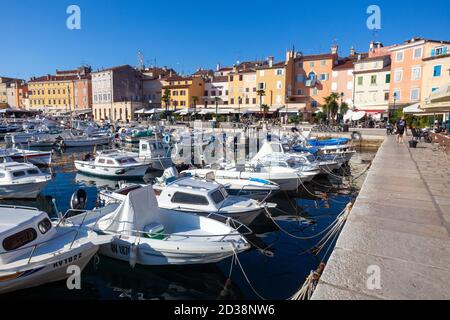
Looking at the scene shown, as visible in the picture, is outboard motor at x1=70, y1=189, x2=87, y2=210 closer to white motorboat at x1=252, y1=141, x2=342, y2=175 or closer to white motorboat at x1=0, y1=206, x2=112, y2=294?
white motorboat at x1=0, y1=206, x2=112, y2=294

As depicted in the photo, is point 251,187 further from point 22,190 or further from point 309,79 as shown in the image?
point 309,79

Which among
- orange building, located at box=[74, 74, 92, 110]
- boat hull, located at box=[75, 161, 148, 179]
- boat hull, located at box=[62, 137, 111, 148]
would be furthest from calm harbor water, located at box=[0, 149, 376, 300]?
orange building, located at box=[74, 74, 92, 110]

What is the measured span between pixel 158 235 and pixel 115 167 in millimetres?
15973

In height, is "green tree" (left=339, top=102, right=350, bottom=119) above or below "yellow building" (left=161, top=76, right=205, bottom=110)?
below

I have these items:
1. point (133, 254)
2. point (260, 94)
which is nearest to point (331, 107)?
point (260, 94)

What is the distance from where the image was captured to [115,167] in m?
24.4

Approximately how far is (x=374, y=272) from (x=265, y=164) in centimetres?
1482

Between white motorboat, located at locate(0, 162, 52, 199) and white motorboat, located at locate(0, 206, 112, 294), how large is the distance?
400 inches

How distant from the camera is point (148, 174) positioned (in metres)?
27.4

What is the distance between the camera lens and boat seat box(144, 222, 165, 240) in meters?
9.63

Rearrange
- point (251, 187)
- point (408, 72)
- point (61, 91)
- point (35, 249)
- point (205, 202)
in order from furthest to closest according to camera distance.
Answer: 1. point (61, 91)
2. point (408, 72)
3. point (251, 187)
4. point (205, 202)
5. point (35, 249)

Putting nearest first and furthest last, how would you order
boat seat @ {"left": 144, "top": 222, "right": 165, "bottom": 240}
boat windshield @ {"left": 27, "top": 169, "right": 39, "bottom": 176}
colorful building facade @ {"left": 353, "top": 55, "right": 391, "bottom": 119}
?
boat seat @ {"left": 144, "top": 222, "right": 165, "bottom": 240} → boat windshield @ {"left": 27, "top": 169, "right": 39, "bottom": 176} → colorful building facade @ {"left": 353, "top": 55, "right": 391, "bottom": 119}

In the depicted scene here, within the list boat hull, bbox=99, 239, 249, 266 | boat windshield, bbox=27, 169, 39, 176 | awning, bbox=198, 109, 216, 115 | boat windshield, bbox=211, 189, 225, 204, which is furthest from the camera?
awning, bbox=198, 109, 216, 115

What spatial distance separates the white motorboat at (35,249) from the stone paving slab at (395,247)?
641 cm
